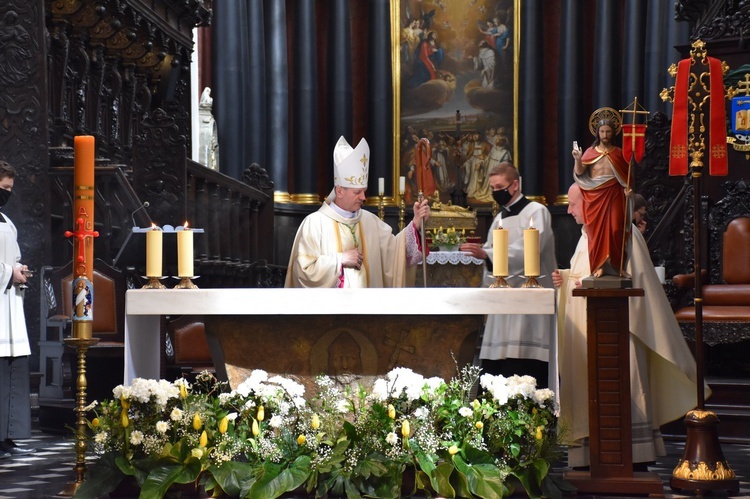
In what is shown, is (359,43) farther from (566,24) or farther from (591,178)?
(591,178)

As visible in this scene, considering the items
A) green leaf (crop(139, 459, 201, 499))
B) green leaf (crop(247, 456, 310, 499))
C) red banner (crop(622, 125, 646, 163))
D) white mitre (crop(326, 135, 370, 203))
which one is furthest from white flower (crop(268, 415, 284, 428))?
red banner (crop(622, 125, 646, 163))

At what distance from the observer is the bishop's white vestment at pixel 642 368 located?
20.6 ft

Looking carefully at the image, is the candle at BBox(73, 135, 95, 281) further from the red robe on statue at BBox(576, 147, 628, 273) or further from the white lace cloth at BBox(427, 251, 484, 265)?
the white lace cloth at BBox(427, 251, 484, 265)

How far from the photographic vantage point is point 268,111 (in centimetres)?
1783

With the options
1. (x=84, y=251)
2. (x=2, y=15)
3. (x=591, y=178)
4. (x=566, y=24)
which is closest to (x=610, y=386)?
(x=591, y=178)

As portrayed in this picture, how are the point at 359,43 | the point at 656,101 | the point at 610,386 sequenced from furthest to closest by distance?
the point at 359,43
the point at 656,101
the point at 610,386

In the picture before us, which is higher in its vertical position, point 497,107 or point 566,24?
point 566,24

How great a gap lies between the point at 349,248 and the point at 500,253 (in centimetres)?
159

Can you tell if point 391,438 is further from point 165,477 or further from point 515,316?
point 515,316

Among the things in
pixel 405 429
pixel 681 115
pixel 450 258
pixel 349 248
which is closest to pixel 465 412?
pixel 405 429

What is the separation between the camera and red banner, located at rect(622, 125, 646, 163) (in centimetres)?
619

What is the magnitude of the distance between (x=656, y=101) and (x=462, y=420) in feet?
40.8

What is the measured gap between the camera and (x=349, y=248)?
7180 mm

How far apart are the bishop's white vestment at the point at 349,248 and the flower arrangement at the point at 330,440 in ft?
4.70
